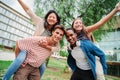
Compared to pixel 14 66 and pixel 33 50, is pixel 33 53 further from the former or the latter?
pixel 14 66

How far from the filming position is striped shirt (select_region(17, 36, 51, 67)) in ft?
10.3

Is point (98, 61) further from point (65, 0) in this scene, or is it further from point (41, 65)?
point (65, 0)

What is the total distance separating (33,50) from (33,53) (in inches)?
1.8

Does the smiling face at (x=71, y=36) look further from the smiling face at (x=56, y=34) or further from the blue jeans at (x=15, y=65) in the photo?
the blue jeans at (x=15, y=65)

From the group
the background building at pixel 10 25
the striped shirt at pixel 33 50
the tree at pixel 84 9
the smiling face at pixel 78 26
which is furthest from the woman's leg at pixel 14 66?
the background building at pixel 10 25

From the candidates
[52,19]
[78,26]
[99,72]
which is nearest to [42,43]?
[52,19]

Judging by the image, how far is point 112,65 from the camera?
63.8 ft

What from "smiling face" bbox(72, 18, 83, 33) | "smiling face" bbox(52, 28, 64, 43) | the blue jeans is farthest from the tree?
the blue jeans

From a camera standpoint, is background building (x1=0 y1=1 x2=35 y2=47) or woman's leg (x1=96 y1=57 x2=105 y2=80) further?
background building (x1=0 y1=1 x2=35 y2=47)

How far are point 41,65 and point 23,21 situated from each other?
202ft

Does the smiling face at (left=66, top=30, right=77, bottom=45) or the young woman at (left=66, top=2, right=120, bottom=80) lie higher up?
the smiling face at (left=66, top=30, right=77, bottom=45)

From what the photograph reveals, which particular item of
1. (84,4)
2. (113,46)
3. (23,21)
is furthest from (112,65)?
(23,21)

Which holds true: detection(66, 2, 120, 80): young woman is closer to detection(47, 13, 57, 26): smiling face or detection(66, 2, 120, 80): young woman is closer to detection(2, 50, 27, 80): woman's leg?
detection(47, 13, 57, 26): smiling face

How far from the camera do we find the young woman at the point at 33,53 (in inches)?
122
